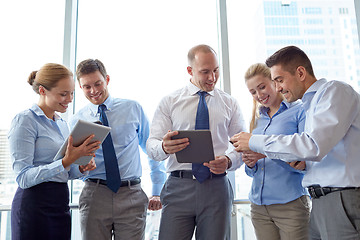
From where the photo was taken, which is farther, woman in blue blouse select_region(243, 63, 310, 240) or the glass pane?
the glass pane

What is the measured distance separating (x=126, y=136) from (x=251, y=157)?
2.90 ft

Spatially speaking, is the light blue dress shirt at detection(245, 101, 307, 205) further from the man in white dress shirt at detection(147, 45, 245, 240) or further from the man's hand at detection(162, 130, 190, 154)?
the man's hand at detection(162, 130, 190, 154)

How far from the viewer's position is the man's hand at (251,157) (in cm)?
196

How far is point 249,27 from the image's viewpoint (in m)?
2.98

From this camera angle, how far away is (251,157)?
6.48 ft

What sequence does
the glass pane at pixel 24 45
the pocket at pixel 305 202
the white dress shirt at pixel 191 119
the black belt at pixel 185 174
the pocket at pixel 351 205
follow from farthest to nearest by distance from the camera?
the glass pane at pixel 24 45 → the white dress shirt at pixel 191 119 → the black belt at pixel 185 174 → the pocket at pixel 305 202 → the pocket at pixel 351 205

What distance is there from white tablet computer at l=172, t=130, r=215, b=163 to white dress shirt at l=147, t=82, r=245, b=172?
222 mm

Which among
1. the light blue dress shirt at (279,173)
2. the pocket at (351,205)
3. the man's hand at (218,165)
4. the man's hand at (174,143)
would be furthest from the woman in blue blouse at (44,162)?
the pocket at (351,205)

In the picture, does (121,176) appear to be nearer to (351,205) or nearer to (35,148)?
(35,148)

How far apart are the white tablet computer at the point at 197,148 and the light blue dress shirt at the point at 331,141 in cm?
37

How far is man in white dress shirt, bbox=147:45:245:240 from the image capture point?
1934 mm

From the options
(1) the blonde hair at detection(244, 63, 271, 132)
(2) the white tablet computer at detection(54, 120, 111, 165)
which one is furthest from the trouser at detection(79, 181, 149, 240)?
(1) the blonde hair at detection(244, 63, 271, 132)

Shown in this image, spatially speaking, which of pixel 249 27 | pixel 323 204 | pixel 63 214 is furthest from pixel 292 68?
pixel 63 214

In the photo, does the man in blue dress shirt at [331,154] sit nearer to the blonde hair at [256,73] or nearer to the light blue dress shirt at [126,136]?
the blonde hair at [256,73]
